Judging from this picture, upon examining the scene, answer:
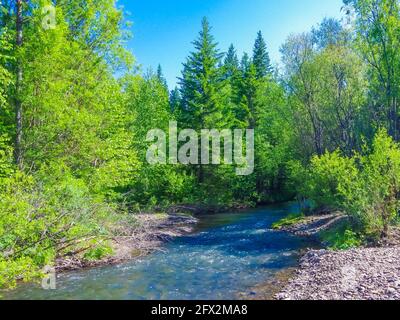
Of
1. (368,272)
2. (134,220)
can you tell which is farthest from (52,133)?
(368,272)

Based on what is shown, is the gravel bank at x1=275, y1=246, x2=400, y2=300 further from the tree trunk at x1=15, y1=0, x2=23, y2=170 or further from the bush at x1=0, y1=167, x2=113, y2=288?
the tree trunk at x1=15, y1=0, x2=23, y2=170

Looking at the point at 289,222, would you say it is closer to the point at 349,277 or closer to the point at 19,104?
the point at 349,277

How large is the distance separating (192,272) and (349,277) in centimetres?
585

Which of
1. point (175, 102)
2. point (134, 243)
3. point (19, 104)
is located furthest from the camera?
point (175, 102)

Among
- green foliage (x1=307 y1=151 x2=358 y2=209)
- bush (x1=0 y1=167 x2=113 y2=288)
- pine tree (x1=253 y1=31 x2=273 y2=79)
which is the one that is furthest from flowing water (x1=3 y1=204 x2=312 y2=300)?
pine tree (x1=253 y1=31 x2=273 y2=79)

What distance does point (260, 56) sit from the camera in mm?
50781

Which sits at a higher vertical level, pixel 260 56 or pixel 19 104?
pixel 260 56

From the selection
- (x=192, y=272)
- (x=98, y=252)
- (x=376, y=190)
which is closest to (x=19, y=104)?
(x=98, y=252)

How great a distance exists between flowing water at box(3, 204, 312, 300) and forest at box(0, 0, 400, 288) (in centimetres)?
153

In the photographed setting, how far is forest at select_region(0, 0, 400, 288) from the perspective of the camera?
14.4 meters

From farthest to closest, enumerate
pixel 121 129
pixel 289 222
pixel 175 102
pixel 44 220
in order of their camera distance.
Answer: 1. pixel 175 102
2. pixel 289 222
3. pixel 121 129
4. pixel 44 220

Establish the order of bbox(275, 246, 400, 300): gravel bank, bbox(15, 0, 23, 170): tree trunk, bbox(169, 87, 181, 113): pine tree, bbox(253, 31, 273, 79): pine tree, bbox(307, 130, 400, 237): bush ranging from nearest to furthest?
bbox(275, 246, 400, 300): gravel bank
bbox(15, 0, 23, 170): tree trunk
bbox(307, 130, 400, 237): bush
bbox(169, 87, 181, 113): pine tree
bbox(253, 31, 273, 79): pine tree

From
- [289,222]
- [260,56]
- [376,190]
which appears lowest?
[289,222]
